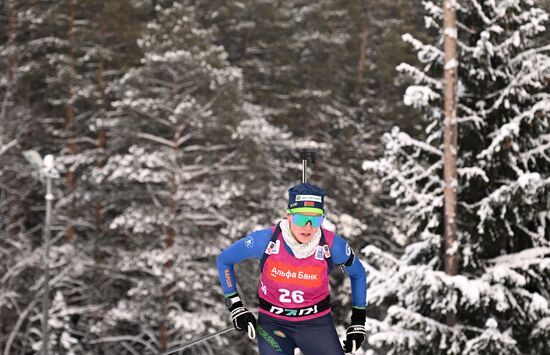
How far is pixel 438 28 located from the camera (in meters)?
9.20

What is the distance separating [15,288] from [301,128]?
34.9ft

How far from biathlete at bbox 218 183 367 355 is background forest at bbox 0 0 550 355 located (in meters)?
4.28

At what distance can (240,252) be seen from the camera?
12.9ft

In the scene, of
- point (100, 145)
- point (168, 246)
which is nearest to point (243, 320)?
point (168, 246)

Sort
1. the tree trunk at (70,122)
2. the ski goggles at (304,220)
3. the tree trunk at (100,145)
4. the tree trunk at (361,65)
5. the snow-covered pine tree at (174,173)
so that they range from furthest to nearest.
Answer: the tree trunk at (361,65)
the tree trunk at (70,122)
the tree trunk at (100,145)
the snow-covered pine tree at (174,173)
the ski goggles at (304,220)

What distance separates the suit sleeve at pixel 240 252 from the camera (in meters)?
3.87

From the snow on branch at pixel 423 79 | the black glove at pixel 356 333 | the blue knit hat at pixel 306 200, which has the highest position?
the blue knit hat at pixel 306 200

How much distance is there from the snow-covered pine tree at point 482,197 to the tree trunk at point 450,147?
0.15m

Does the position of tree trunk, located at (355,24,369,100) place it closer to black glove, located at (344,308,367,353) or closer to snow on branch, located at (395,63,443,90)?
snow on branch, located at (395,63,443,90)

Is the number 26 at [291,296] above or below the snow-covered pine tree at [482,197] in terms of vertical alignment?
above

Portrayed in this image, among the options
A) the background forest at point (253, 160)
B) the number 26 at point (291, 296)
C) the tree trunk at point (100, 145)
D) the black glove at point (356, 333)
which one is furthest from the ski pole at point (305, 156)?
the tree trunk at point (100, 145)

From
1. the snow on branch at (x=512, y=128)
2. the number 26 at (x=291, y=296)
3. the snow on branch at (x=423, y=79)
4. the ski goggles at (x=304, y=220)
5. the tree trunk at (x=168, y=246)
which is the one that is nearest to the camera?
the ski goggles at (x=304, y=220)

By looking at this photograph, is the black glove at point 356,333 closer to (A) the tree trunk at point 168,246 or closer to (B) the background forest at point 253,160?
(B) the background forest at point 253,160

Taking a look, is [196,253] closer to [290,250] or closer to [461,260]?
[461,260]
